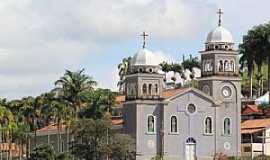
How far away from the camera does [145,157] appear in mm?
94000

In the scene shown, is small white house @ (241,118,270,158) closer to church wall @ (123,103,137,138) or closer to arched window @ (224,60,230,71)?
arched window @ (224,60,230,71)

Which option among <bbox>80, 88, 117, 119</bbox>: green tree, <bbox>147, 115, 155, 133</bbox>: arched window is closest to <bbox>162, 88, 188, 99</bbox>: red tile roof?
<bbox>147, 115, 155, 133</bbox>: arched window

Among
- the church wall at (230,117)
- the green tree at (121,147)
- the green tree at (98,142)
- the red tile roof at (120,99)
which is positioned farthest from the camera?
the red tile roof at (120,99)

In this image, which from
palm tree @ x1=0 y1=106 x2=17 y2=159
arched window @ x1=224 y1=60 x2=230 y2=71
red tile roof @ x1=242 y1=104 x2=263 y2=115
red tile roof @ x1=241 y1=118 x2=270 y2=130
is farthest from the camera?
red tile roof @ x1=242 y1=104 x2=263 y2=115

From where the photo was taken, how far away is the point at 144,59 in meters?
96.6

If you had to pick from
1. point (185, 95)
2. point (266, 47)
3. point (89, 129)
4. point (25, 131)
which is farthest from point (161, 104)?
point (25, 131)

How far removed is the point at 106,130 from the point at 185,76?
40987mm

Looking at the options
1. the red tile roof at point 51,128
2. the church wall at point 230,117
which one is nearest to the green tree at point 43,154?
the church wall at point 230,117

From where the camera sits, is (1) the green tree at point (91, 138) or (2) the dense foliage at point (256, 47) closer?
(1) the green tree at point (91, 138)

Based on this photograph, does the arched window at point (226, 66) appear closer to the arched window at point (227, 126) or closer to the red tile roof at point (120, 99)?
the arched window at point (227, 126)

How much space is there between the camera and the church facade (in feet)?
310

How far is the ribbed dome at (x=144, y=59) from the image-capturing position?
96.4 m

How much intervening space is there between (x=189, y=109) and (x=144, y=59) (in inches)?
288

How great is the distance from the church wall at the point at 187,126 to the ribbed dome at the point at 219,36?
7101 mm
